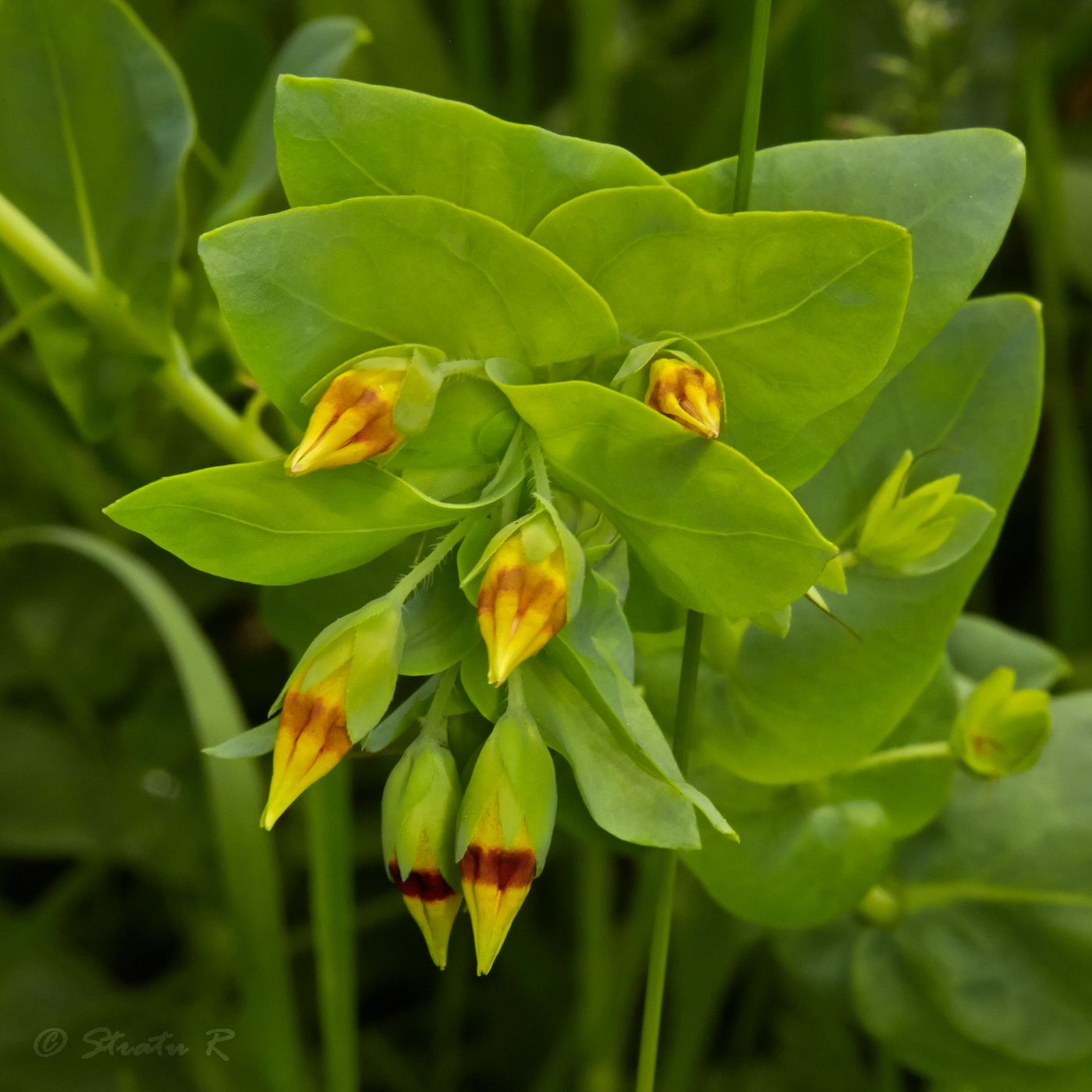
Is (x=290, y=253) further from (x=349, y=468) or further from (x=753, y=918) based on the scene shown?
(x=753, y=918)

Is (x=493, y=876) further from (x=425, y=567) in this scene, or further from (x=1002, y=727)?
(x=1002, y=727)

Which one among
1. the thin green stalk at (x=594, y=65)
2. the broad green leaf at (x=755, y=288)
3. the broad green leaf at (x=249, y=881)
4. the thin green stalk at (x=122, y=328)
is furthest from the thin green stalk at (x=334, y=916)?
the thin green stalk at (x=594, y=65)

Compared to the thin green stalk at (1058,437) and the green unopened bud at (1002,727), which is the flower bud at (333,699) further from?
the thin green stalk at (1058,437)

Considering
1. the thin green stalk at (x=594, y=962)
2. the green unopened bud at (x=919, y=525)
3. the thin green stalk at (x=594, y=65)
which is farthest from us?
the thin green stalk at (x=594, y=65)

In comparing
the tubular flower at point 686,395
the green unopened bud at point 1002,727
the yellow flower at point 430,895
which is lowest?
the green unopened bud at point 1002,727

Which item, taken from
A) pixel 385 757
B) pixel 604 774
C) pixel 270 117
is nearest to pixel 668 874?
pixel 604 774

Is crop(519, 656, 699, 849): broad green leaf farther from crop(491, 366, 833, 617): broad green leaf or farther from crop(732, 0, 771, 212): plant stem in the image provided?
crop(732, 0, 771, 212): plant stem

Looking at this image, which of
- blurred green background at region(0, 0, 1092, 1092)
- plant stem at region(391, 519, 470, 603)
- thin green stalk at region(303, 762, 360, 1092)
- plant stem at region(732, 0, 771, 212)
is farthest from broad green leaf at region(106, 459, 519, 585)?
blurred green background at region(0, 0, 1092, 1092)
